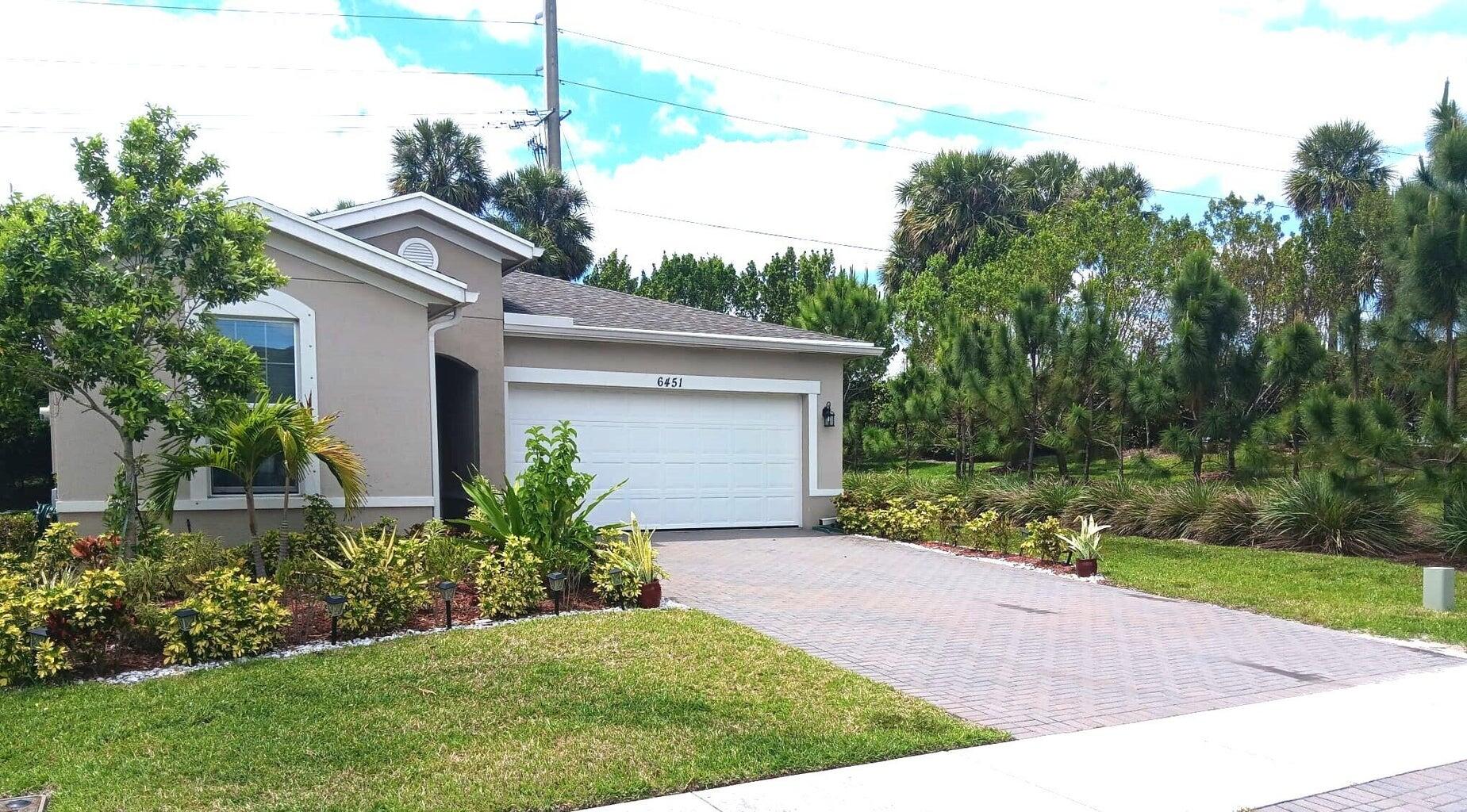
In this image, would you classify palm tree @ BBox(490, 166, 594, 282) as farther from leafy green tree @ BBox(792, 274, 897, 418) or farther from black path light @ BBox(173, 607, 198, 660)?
black path light @ BBox(173, 607, 198, 660)

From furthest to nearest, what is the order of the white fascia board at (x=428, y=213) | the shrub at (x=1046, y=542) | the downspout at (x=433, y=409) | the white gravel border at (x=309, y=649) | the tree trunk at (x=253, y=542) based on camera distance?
the white fascia board at (x=428, y=213) < the shrub at (x=1046, y=542) < the downspout at (x=433, y=409) < the tree trunk at (x=253, y=542) < the white gravel border at (x=309, y=649)

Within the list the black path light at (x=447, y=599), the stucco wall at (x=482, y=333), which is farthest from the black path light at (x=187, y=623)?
the stucco wall at (x=482, y=333)

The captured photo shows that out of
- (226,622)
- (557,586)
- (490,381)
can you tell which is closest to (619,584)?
(557,586)

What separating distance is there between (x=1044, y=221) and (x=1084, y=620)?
1880 cm

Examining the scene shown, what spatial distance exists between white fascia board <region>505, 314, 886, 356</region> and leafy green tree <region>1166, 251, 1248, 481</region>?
4.98m

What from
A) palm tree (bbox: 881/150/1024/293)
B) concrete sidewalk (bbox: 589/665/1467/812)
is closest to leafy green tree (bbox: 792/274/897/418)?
palm tree (bbox: 881/150/1024/293)

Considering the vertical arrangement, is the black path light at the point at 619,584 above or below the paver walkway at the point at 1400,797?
above

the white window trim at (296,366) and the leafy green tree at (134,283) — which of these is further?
the white window trim at (296,366)

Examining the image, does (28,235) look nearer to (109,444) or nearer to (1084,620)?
(109,444)

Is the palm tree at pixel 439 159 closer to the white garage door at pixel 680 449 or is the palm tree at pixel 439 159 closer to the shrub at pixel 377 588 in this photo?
the white garage door at pixel 680 449

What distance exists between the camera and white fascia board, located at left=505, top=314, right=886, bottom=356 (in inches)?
570

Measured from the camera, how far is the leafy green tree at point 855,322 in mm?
24297

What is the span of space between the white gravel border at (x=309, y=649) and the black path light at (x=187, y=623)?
129 mm

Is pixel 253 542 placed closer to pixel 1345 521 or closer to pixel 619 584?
pixel 619 584
